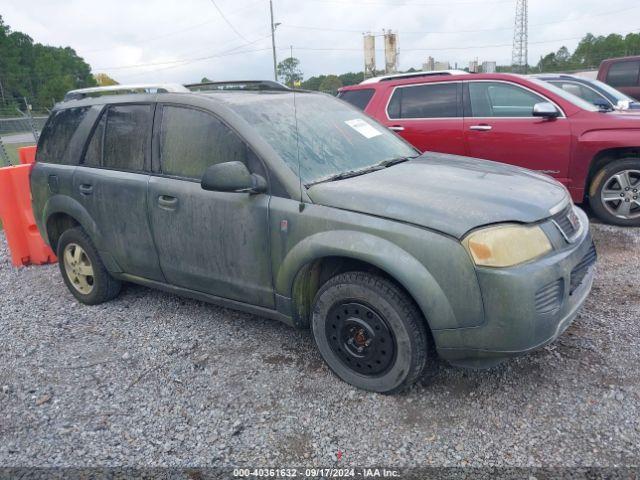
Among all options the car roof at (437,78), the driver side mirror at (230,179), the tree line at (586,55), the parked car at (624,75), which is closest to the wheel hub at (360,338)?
the driver side mirror at (230,179)

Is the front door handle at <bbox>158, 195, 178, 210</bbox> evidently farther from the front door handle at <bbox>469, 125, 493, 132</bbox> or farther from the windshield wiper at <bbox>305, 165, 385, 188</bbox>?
the front door handle at <bbox>469, 125, 493, 132</bbox>

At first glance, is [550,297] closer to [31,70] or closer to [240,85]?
[240,85]

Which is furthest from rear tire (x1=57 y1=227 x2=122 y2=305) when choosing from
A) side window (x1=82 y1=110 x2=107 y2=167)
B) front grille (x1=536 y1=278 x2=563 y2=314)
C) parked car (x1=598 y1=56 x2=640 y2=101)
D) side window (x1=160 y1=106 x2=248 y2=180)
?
parked car (x1=598 y1=56 x2=640 y2=101)

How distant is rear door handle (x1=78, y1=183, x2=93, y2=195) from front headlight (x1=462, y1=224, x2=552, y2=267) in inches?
115

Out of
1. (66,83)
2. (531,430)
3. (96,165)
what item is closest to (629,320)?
(531,430)

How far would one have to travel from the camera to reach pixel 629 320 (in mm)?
3664

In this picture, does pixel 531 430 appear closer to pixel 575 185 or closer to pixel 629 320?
pixel 629 320

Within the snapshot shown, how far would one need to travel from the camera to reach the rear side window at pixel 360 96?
7.26 m

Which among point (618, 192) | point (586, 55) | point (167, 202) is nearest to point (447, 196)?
point (167, 202)

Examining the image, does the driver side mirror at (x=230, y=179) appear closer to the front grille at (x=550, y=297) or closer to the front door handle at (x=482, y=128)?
the front grille at (x=550, y=297)

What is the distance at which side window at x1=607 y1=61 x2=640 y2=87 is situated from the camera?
1219cm

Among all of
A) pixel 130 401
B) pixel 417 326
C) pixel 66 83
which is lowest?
pixel 130 401

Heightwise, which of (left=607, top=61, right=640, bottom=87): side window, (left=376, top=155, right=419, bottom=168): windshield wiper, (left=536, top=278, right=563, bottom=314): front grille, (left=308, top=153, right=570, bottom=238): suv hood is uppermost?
(left=607, top=61, right=640, bottom=87): side window

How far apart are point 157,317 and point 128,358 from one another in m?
0.66
